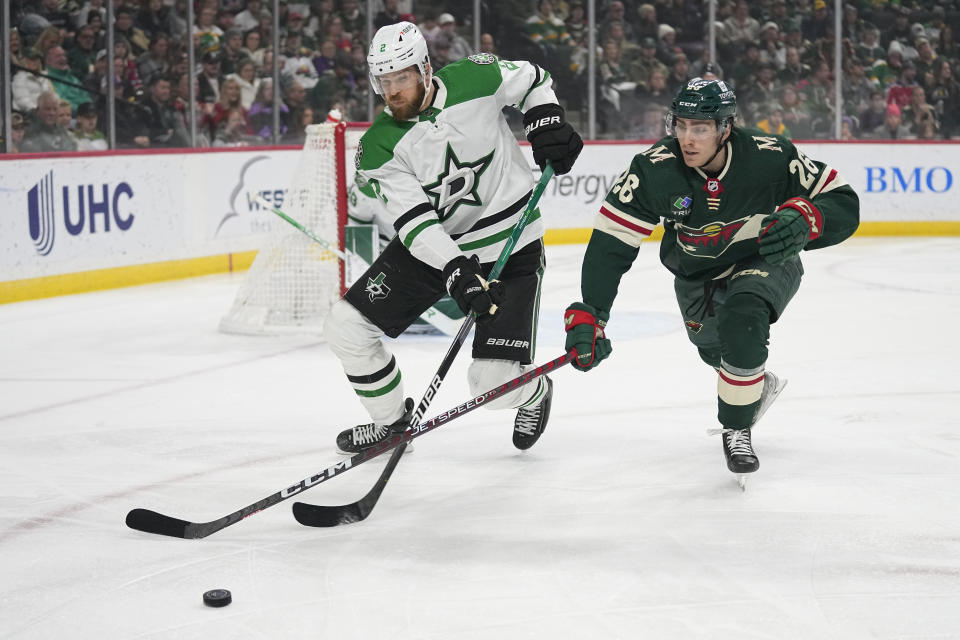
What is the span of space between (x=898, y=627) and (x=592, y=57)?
800cm

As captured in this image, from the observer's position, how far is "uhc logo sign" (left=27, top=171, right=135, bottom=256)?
625 cm

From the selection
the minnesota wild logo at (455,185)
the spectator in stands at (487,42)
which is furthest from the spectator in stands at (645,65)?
the minnesota wild logo at (455,185)

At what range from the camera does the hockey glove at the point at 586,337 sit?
9.16ft

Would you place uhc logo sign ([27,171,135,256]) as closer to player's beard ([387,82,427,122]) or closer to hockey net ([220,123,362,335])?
hockey net ([220,123,362,335])

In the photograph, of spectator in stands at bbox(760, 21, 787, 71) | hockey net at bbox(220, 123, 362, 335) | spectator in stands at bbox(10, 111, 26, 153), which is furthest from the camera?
spectator in stands at bbox(760, 21, 787, 71)

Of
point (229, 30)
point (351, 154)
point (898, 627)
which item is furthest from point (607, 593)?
point (229, 30)

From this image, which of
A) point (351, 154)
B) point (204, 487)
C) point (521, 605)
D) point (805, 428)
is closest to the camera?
point (521, 605)

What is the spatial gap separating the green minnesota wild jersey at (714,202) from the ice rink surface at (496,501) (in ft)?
1.79

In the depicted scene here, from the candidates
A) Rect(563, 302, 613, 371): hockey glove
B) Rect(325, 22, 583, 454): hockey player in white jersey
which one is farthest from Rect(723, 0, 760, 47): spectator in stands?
Rect(563, 302, 613, 371): hockey glove

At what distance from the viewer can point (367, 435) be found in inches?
128

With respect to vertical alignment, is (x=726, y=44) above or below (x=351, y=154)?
above

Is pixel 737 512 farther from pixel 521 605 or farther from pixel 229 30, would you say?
pixel 229 30

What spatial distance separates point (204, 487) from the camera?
3018 mm

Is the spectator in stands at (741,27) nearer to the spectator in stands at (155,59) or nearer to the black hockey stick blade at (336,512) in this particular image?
the spectator in stands at (155,59)
